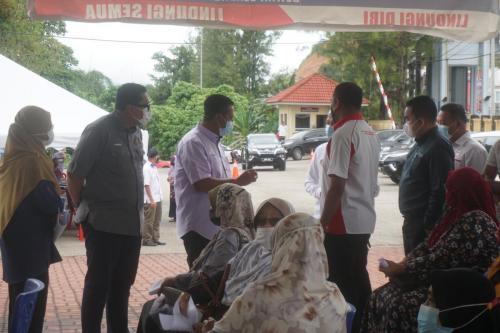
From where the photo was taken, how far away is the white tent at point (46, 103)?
528 inches

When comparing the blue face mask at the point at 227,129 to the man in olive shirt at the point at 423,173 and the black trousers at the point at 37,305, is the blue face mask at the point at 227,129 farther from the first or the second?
the black trousers at the point at 37,305

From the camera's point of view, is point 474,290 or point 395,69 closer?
point 474,290

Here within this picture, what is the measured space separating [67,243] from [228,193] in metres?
9.68

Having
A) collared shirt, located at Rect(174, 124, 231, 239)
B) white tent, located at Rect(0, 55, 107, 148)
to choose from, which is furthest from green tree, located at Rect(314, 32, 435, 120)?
collared shirt, located at Rect(174, 124, 231, 239)

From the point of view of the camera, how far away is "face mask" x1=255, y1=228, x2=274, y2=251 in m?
4.20

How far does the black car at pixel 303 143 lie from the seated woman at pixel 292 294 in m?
40.5

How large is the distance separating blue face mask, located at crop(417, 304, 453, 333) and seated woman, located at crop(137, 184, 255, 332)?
114 centimetres

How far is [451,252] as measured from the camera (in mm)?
4613

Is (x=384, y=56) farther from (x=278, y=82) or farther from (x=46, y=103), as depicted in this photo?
(x=278, y=82)

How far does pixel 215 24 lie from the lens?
554 centimetres

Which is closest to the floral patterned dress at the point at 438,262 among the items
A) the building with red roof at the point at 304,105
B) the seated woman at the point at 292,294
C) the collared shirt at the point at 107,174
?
the seated woman at the point at 292,294

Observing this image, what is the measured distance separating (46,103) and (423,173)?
10.2 meters

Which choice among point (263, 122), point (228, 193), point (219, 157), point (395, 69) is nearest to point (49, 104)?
point (219, 157)

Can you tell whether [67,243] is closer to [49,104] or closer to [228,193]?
[49,104]
